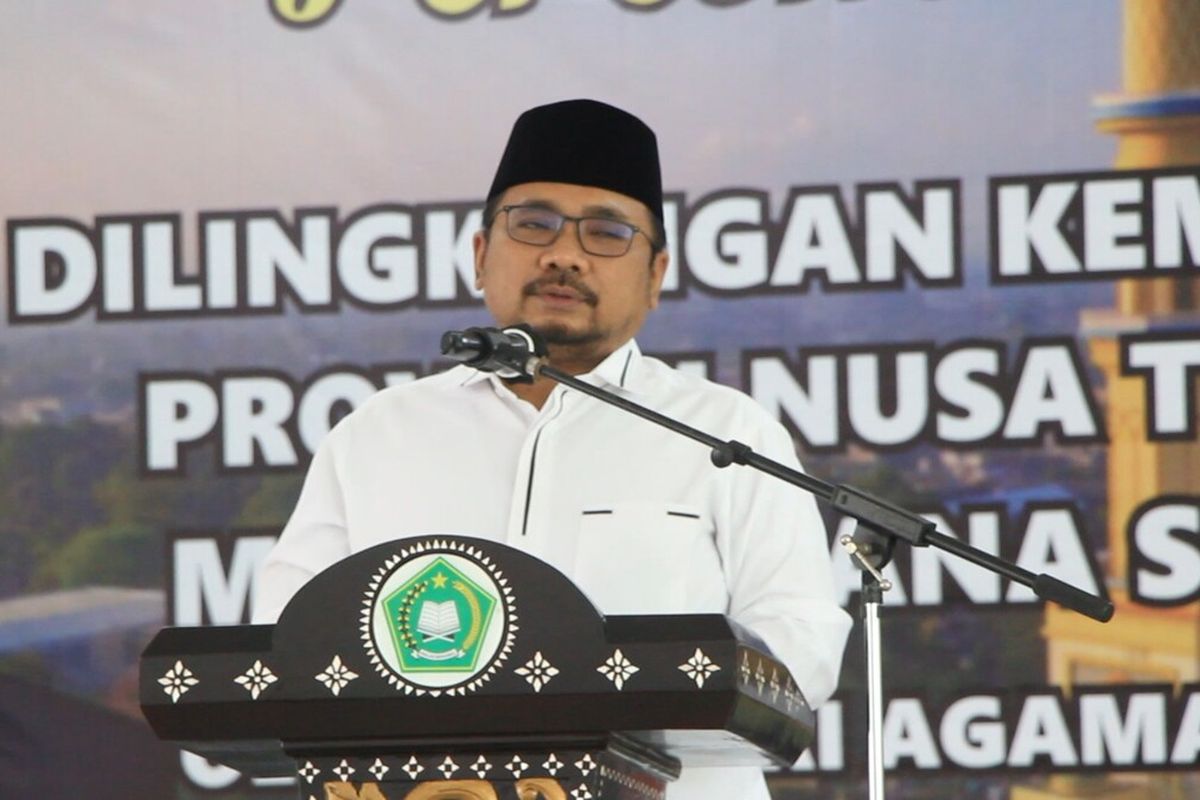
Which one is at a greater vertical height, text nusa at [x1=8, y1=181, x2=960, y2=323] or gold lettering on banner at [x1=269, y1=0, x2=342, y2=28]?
gold lettering on banner at [x1=269, y1=0, x2=342, y2=28]

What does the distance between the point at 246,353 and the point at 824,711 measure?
1.43m

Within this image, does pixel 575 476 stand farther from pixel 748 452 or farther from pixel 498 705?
pixel 498 705

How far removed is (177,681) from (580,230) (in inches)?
37.1

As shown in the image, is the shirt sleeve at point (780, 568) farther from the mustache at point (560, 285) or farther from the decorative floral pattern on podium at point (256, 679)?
the decorative floral pattern on podium at point (256, 679)

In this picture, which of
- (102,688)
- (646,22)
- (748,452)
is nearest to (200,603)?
(102,688)

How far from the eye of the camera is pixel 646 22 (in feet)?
14.3

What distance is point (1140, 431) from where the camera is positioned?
4.18m

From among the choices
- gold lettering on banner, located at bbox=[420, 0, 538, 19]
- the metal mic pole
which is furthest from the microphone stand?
gold lettering on banner, located at bbox=[420, 0, 538, 19]

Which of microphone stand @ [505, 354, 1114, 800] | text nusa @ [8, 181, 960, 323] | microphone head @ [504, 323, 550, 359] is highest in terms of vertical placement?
text nusa @ [8, 181, 960, 323]

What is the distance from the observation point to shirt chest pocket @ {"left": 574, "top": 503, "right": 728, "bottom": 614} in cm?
251

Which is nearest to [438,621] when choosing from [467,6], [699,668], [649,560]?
[699,668]

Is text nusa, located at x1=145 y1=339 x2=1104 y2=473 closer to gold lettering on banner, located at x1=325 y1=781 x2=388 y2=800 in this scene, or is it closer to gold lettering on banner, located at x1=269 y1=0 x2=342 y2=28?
gold lettering on banner, located at x1=269 y1=0 x2=342 y2=28

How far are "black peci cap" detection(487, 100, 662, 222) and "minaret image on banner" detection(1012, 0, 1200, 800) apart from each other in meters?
1.73

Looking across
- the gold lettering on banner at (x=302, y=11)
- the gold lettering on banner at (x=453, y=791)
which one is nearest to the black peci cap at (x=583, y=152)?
the gold lettering on banner at (x=453, y=791)
